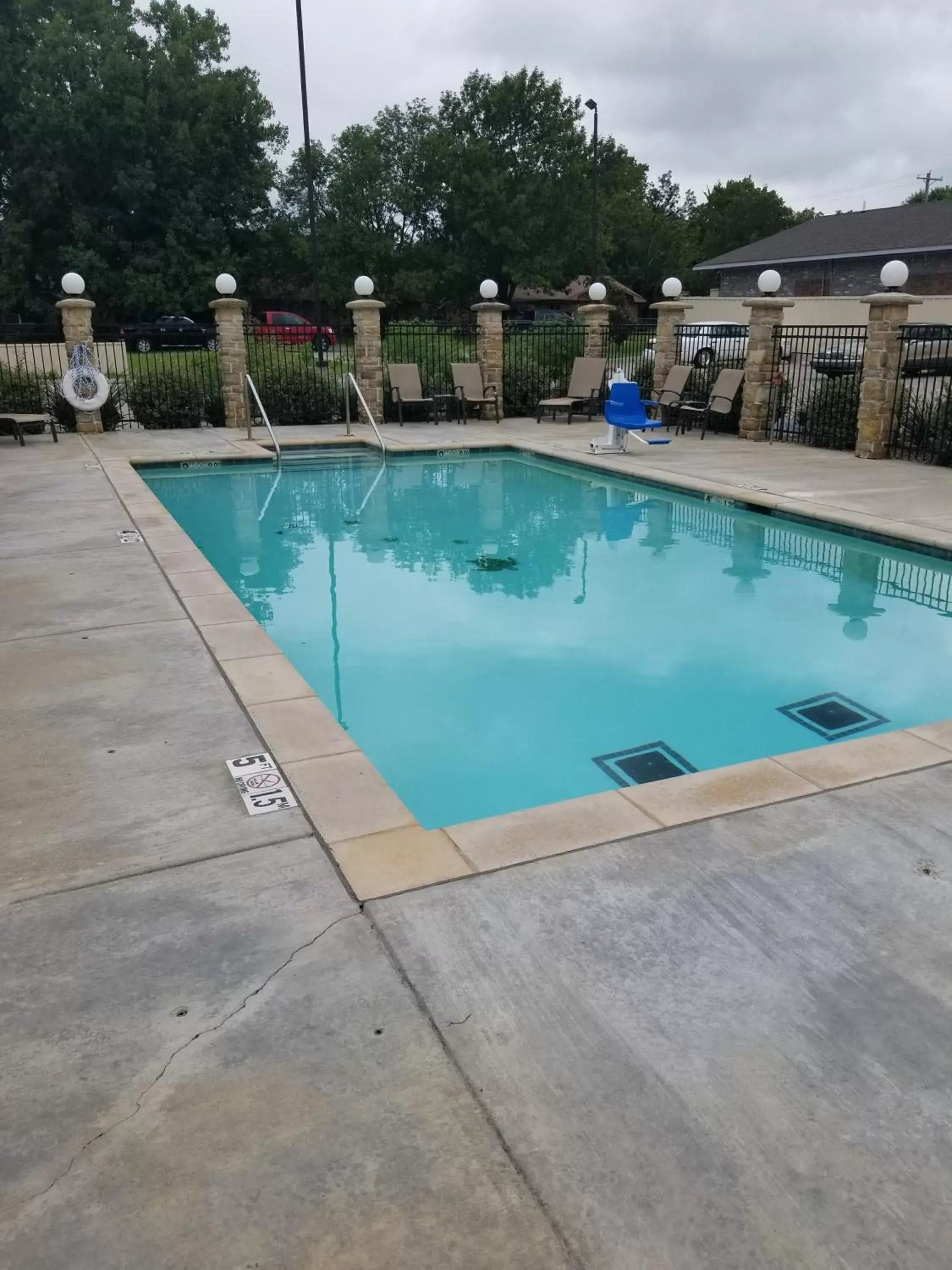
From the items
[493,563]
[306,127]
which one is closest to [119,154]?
[306,127]

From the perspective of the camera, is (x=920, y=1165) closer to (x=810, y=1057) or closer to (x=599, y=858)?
(x=810, y=1057)

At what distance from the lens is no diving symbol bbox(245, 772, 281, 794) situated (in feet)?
11.0

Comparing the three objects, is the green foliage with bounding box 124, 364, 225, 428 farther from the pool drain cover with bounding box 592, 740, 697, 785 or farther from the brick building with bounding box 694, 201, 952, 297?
the brick building with bounding box 694, 201, 952, 297

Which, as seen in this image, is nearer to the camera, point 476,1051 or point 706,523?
point 476,1051

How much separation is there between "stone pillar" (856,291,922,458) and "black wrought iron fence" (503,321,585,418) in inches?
234

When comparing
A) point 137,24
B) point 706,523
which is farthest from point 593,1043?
point 137,24

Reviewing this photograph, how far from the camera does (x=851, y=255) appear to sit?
31.4m

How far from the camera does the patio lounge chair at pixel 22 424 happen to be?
1288 cm

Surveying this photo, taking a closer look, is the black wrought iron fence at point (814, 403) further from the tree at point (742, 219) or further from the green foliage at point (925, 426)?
the tree at point (742, 219)

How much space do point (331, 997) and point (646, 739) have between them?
2.76 m

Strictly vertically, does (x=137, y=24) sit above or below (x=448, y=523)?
above

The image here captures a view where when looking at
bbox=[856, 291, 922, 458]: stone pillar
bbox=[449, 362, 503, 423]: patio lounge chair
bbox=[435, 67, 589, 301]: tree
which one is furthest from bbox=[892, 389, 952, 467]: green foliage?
bbox=[435, 67, 589, 301]: tree

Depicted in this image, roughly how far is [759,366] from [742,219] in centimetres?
4637

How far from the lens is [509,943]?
2510 mm
